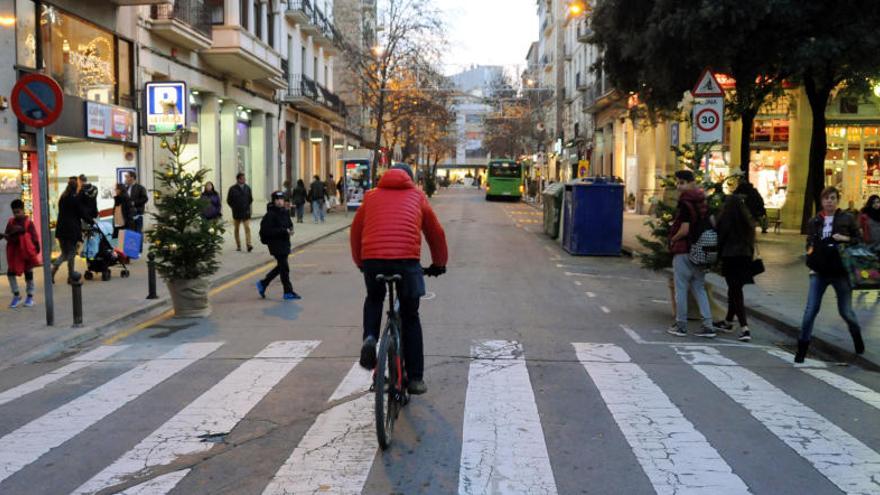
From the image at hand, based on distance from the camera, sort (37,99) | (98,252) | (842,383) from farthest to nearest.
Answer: (98,252) → (37,99) → (842,383)

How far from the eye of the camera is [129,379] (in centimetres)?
716

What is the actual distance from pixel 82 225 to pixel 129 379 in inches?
301

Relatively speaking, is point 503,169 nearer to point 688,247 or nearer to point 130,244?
point 130,244

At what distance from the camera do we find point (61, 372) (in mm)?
7570

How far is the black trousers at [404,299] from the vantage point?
5.46m

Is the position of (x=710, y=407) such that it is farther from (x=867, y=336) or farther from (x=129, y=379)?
(x=129, y=379)

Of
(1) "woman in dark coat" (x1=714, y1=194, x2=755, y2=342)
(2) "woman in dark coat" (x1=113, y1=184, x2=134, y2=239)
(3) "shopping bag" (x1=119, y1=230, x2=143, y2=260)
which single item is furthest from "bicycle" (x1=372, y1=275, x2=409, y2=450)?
(2) "woman in dark coat" (x1=113, y1=184, x2=134, y2=239)

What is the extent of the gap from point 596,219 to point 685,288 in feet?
32.5

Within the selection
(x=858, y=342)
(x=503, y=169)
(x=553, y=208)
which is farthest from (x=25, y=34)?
(x=503, y=169)

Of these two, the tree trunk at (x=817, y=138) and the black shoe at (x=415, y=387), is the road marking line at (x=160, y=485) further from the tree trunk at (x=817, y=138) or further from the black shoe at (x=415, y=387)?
the tree trunk at (x=817, y=138)

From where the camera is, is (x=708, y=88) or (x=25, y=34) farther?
(x=25, y=34)

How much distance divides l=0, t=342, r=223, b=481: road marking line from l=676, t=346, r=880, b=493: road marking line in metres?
4.96

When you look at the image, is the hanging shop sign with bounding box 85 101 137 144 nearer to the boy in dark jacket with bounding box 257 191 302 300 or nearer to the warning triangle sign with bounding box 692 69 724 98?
the boy in dark jacket with bounding box 257 191 302 300

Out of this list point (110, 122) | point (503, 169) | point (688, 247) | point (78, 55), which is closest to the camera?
point (688, 247)
